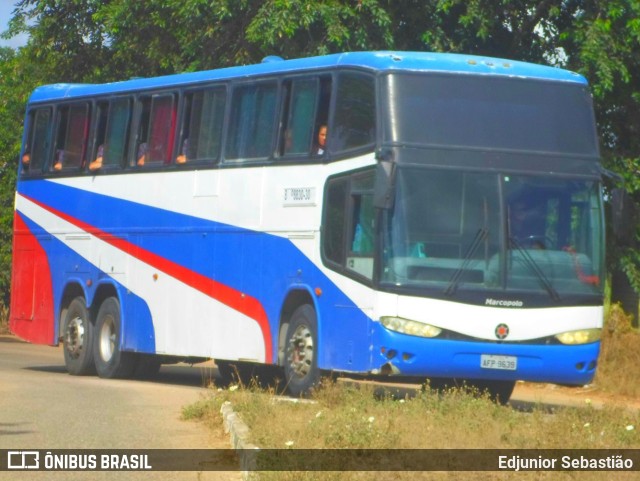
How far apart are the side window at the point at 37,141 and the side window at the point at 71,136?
323 mm

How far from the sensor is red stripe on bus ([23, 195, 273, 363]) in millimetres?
16953

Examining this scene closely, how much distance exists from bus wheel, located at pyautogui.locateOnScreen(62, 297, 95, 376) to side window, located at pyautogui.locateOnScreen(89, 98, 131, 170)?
211 centimetres

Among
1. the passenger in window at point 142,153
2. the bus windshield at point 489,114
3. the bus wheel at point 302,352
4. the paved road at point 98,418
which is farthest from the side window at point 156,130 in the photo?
the bus windshield at point 489,114

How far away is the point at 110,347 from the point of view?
808 inches

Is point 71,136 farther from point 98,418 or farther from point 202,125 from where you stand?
point 98,418

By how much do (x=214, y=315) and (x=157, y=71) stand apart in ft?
37.4

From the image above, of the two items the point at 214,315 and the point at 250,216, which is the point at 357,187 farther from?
the point at 214,315

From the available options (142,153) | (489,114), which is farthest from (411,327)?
(142,153)

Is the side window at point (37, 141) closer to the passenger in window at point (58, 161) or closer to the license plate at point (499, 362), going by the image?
the passenger in window at point (58, 161)

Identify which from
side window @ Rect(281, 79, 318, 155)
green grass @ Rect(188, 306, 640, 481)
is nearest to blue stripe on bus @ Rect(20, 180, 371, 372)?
side window @ Rect(281, 79, 318, 155)

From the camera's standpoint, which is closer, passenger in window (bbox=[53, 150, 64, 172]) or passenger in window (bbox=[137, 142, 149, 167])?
passenger in window (bbox=[137, 142, 149, 167])

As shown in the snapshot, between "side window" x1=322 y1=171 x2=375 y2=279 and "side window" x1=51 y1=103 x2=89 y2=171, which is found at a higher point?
"side window" x1=51 y1=103 x2=89 y2=171

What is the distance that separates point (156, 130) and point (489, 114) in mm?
6048

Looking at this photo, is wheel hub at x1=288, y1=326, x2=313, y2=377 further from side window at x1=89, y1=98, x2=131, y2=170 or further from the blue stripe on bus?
side window at x1=89, y1=98, x2=131, y2=170
